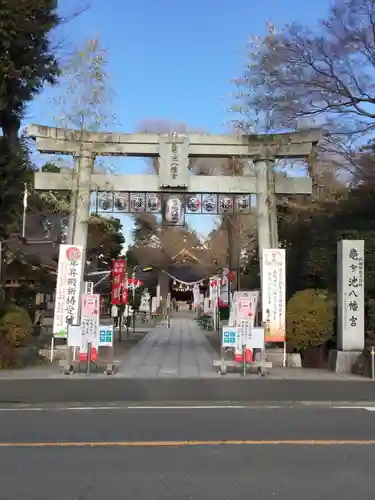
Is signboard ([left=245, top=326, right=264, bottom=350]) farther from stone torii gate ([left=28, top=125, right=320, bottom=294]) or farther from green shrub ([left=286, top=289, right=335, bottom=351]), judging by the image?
stone torii gate ([left=28, top=125, right=320, bottom=294])

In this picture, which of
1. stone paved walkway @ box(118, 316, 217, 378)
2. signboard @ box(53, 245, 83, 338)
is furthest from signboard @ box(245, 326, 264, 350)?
signboard @ box(53, 245, 83, 338)

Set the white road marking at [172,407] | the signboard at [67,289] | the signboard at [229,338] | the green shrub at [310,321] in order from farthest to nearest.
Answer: the signboard at [67,289]
the green shrub at [310,321]
the signboard at [229,338]
the white road marking at [172,407]

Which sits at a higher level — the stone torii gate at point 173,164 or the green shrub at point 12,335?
the stone torii gate at point 173,164

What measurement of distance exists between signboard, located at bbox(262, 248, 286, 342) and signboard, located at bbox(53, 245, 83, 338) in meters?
5.29

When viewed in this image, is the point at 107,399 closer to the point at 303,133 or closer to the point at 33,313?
the point at 303,133

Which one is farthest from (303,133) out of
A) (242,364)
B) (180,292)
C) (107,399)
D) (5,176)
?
(180,292)

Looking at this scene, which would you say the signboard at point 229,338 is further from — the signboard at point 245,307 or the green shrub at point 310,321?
the green shrub at point 310,321

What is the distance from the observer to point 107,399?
33.4ft

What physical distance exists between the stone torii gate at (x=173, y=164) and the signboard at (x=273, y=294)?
3.82 feet

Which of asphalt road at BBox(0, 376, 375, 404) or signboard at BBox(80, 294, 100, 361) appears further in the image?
signboard at BBox(80, 294, 100, 361)

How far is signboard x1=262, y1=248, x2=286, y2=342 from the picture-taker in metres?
15.2

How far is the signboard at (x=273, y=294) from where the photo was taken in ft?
49.8

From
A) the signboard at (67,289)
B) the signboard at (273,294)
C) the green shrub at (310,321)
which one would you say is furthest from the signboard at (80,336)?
the green shrub at (310,321)

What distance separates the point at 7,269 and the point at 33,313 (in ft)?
10.8
